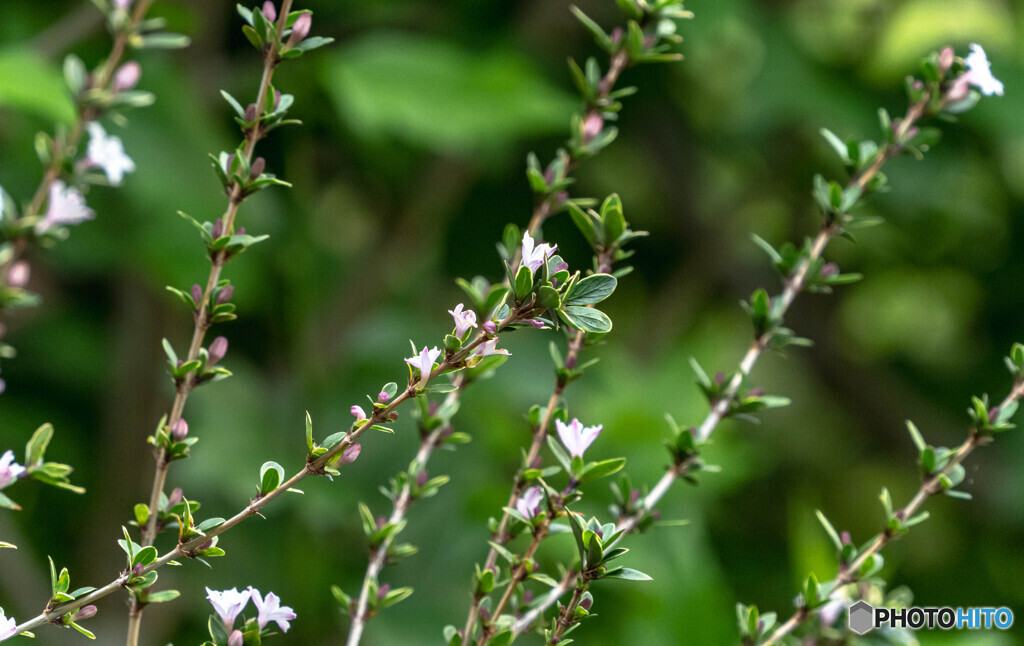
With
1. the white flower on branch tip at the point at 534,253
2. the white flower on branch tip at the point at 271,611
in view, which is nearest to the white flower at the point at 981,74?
the white flower on branch tip at the point at 534,253

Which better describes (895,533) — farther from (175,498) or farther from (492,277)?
(492,277)

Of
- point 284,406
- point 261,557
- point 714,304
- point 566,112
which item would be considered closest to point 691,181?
point 714,304

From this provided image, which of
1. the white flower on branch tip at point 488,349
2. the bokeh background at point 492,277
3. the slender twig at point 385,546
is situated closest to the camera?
the white flower on branch tip at point 488,349

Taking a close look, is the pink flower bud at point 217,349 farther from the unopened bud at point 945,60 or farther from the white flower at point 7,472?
the unopened bud at point 945,60

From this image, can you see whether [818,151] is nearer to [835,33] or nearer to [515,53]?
[835,33]

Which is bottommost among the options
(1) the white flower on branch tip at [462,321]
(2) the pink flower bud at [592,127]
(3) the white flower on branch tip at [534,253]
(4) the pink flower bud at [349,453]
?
(4) the pink flower bud at [349,453]
